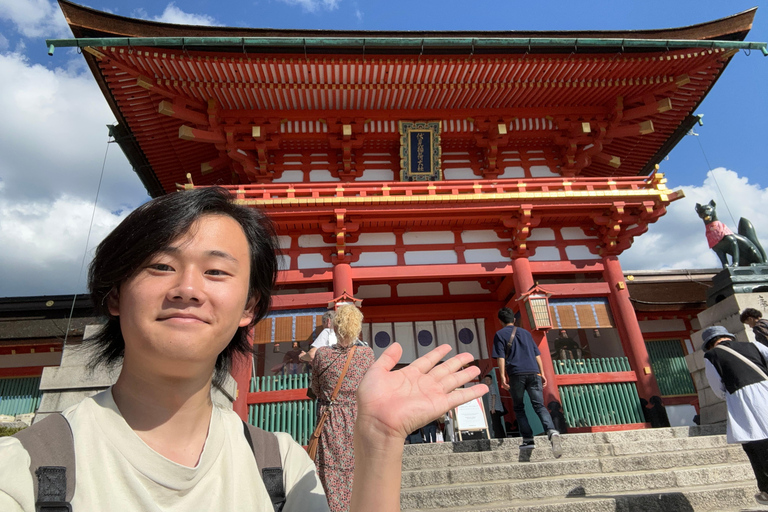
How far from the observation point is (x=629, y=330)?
895cm

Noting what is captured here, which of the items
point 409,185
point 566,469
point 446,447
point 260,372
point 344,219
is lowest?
point 566,469

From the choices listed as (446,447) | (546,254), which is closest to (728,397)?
(446,447)

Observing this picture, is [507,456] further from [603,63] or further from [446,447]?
[603,63]

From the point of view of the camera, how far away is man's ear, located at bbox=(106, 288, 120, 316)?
140 cm

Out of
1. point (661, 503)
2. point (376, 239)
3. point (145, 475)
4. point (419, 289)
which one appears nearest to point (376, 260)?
point (376, 239)

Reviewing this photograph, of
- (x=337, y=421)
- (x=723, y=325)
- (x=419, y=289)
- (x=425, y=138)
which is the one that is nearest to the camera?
(x=337, y=421)

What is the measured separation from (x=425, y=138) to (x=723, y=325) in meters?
6.85

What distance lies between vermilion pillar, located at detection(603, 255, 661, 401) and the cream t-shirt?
9157 mm

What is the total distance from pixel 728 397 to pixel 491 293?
7.57 m

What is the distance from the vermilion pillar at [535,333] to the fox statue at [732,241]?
3255 millimetres

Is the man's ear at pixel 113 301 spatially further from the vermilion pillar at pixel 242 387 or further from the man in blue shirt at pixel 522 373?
the vermilion pillar at pixel 242 387

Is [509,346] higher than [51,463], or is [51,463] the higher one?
[509,346]

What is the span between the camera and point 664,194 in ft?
30.2

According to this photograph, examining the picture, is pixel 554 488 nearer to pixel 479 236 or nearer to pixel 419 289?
pixel 479 236
